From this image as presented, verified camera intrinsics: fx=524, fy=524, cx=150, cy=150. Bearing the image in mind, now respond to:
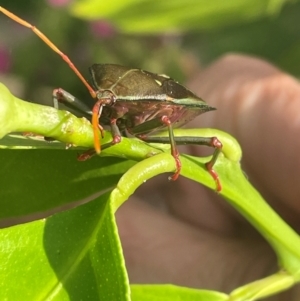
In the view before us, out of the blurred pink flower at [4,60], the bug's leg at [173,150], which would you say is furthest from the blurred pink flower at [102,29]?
the bug's leg at [173,150]

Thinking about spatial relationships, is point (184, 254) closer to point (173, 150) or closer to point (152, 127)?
point (152, 127)

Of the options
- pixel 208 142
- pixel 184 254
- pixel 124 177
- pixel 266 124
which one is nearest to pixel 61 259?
pixel 124 177

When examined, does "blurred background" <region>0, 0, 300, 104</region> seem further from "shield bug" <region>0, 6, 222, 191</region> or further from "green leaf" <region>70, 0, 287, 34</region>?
"shield bug" <region>0, 6, 222, 191</region>

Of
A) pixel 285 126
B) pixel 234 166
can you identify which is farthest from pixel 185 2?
pixel 234 166

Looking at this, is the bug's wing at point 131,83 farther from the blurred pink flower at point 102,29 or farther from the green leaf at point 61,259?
the blurred pink flower at point 102,29

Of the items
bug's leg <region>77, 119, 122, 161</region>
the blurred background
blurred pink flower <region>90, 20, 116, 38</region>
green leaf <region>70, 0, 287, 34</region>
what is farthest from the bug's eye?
blurred pink flower <region>90, 20, 116, 38</region>

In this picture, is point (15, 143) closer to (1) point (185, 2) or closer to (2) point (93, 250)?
(2) point (93, 250)
